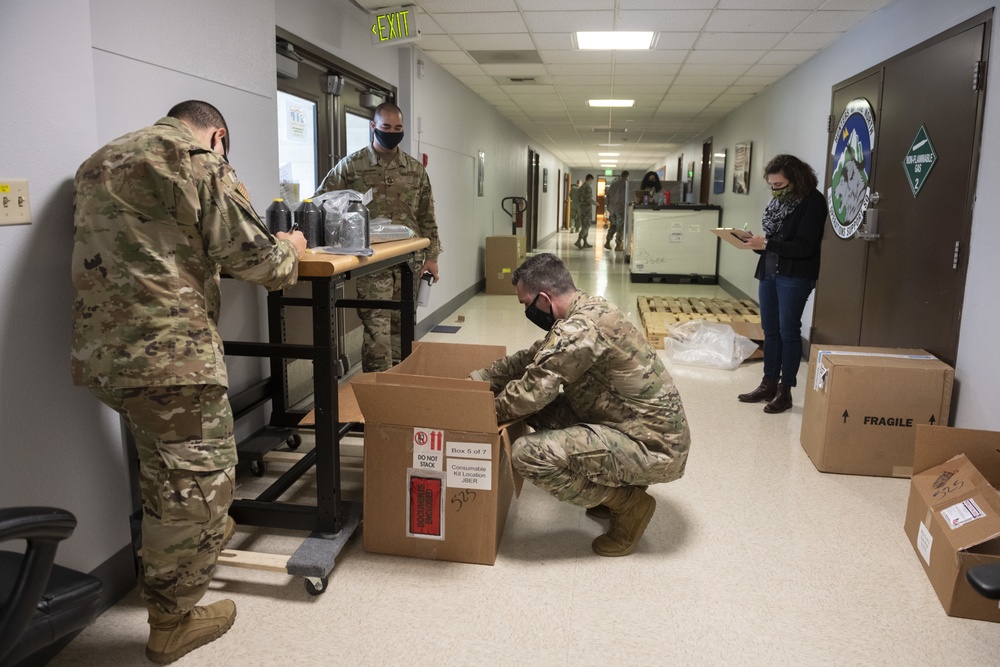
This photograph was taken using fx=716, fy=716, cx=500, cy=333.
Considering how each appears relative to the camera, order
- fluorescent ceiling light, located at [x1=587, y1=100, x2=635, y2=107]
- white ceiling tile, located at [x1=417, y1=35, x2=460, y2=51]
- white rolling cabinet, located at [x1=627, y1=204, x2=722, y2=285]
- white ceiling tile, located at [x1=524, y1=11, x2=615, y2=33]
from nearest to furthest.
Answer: white ceiling tile, located at [x1=524, y1=11, x2=615, y2=33], white ceiling tile, located at [x1=417, y1=35, x2=460, y2=51], fluorescent ceiling light, located at [x1=587, y1=100, x2=635, y2=107], white rolling cabinet, located at [x1=627, y1=204, x2=722, y2=285]

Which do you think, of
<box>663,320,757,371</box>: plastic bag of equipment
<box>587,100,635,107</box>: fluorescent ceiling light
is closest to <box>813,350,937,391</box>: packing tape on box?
<box>663,320,757,371</box>: plastic bag of equipment

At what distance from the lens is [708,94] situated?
8.09m

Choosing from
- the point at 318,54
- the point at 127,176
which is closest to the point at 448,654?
the point at 127,176

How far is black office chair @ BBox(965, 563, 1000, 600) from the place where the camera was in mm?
1112

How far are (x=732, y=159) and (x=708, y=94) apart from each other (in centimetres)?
158

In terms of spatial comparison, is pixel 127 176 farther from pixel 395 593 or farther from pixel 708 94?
pixel 708 94

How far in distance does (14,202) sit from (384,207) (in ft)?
7.89

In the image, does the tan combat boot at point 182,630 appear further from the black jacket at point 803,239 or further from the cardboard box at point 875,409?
the black jacket at point 803,239

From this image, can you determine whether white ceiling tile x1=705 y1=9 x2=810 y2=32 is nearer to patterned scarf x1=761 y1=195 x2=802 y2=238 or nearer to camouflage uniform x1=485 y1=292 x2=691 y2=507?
patterned scarf x1=761 y1=195 x2=802 y2=238

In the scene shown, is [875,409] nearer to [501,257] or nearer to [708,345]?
[708,345]

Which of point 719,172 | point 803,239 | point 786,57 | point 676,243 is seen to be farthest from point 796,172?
point 719,172

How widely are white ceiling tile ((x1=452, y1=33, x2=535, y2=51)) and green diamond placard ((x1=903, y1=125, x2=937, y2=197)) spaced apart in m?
2.79

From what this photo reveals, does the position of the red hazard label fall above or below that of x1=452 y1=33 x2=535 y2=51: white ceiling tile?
below

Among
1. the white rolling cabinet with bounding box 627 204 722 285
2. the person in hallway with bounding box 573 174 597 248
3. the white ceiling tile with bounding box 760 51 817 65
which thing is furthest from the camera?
the person in hallway with bounding box 573 174 597 248
